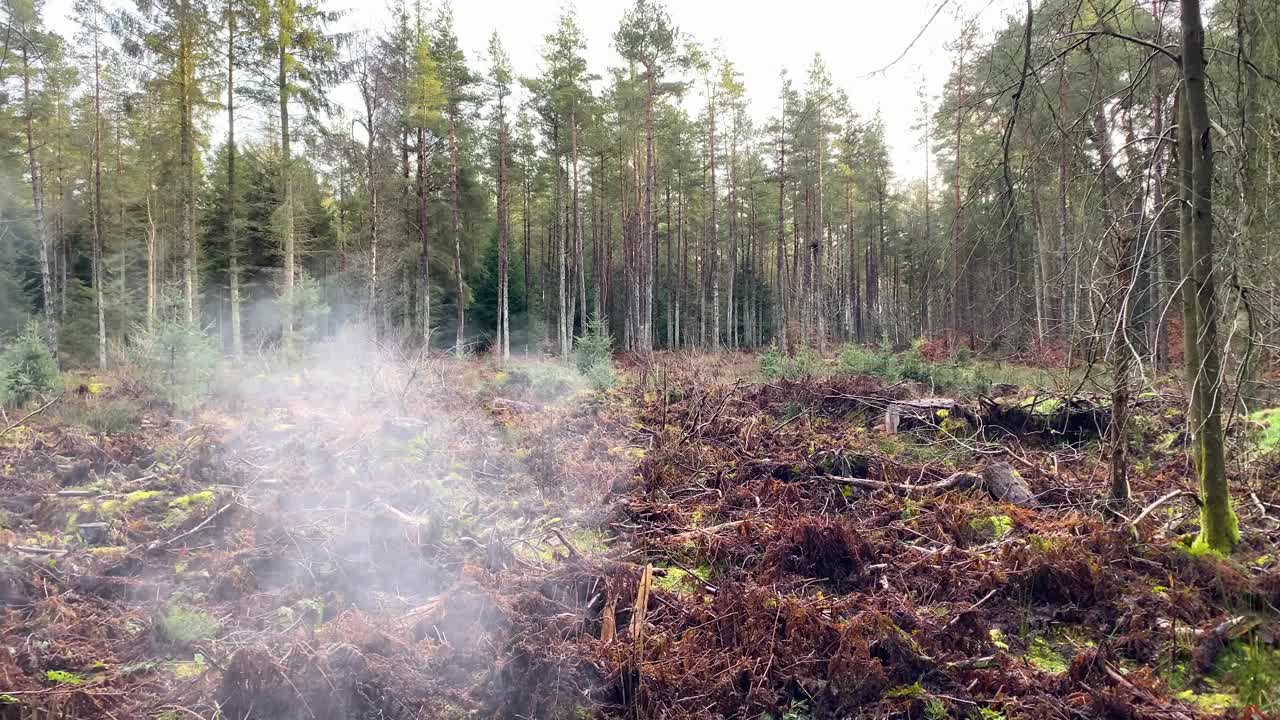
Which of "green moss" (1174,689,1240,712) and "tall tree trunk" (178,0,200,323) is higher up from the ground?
"tall tree trunk" (178,0,200,323)

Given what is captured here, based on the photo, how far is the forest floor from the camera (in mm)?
3180

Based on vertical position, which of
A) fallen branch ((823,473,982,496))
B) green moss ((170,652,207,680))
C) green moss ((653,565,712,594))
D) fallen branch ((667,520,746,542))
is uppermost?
fallen branch ((823,473,982,496))

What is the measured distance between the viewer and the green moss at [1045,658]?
324cm

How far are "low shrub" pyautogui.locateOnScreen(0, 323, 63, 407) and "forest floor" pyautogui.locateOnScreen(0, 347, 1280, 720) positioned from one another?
4.68 ft

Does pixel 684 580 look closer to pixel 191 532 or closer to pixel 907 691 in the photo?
pixel 907 691

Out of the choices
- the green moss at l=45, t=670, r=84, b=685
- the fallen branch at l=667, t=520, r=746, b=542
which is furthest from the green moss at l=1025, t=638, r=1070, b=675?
the green moss at l=45, t=670, r=84, b=685

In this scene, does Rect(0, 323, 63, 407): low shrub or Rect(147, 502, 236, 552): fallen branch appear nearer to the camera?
Rect(147, 502, 236, 552): fallen branch

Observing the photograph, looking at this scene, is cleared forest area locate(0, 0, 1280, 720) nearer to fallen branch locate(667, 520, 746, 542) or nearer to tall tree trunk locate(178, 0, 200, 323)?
fallen branch locate(667, 520, 746, 542)

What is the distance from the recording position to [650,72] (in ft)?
59.5

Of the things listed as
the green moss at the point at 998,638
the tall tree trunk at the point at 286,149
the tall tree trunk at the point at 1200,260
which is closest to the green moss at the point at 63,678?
the green moss at the point at 998,638

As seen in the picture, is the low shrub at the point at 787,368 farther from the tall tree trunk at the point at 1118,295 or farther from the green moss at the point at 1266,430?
the tall tree trunk at the point at 1118,295

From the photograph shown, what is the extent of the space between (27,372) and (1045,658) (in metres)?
13.5

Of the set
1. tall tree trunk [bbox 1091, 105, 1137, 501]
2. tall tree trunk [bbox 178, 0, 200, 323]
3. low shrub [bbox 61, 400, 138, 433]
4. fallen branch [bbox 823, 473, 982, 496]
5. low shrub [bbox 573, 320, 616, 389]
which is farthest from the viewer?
tall tree trunk [bbox 178, 0, 200, 323]

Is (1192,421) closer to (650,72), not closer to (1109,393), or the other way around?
(1109,393)
